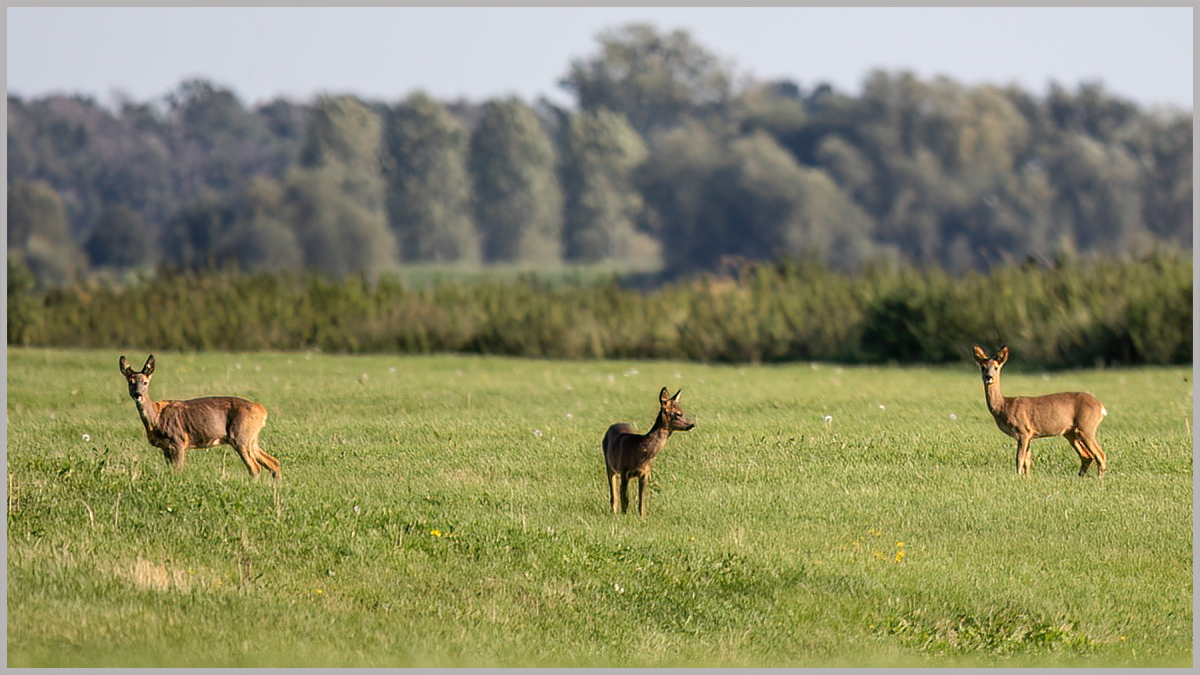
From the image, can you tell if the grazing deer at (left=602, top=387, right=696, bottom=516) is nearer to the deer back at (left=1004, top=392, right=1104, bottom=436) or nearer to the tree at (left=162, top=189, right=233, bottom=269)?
the deer back at (left=1004, top=392, right=1104, bottom=436)

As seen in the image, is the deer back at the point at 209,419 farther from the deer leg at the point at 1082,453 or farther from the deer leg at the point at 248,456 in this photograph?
the deer leg at the point at 1082,453

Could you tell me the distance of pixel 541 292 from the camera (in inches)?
1027

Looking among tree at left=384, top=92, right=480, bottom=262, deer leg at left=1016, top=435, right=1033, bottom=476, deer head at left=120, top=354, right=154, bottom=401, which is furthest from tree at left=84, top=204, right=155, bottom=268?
deer leg at left=1016, top=435, right=1033, bottom=476

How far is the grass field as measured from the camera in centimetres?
703

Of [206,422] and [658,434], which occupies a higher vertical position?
[206,422]

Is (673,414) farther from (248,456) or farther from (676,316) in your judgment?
(676,316)

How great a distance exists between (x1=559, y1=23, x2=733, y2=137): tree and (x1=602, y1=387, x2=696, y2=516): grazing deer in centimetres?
6359

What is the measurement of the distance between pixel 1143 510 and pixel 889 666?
120 inches

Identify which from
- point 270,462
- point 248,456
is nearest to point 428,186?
point 270,462

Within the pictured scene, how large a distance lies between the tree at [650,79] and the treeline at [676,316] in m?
47.8

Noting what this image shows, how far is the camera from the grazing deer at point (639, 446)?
815 centimetres

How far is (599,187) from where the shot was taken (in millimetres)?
66438

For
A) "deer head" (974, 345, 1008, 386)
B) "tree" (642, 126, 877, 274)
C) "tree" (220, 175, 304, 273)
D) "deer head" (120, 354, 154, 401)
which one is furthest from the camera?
"tree" (642, 126, 877, 274)

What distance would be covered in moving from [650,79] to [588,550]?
66801 millimetres
